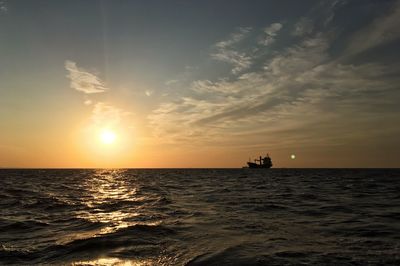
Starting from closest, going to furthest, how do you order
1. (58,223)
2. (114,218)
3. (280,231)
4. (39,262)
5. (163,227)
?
(39,262) < (280,231) < (163,227) < (58,223) < (114,218)

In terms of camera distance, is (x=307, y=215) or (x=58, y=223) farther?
(x=307, y=215)

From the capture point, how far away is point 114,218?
1752 cm

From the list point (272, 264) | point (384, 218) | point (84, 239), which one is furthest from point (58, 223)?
point (384, 218)

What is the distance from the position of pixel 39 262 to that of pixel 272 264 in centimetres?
599

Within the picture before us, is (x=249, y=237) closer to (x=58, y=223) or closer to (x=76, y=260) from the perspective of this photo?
(x=76, y=260)

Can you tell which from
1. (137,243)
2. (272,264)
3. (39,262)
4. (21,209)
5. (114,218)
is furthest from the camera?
(21,209)

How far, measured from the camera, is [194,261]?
29.7 feet

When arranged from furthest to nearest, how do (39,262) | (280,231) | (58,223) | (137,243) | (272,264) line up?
(58,223)
(280,231)
(137,243)
(39,262)
(272,264)

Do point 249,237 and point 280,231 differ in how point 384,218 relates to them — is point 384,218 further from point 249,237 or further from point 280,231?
point 249,237

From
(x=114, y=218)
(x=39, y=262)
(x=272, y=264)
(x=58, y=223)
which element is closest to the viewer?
(x=272, y=264)

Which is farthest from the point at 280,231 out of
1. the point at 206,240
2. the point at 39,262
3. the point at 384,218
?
the point at 39,262

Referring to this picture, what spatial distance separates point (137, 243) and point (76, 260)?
2.37 metres

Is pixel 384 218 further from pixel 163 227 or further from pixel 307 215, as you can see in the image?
pixel 163 227

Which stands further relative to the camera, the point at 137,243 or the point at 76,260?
the point at 137,243
